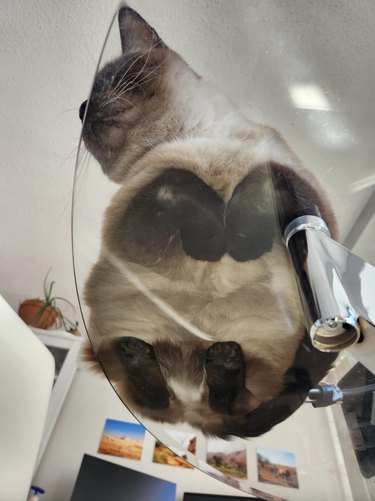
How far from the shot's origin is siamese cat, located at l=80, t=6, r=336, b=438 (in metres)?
0.34

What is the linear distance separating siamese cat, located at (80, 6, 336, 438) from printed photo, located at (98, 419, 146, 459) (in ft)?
4.37

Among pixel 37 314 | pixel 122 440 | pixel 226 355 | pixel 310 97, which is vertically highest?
pixel 37 314

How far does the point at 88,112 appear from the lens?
0.35 metres

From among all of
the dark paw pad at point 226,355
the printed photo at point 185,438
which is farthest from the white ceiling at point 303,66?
the printed photo at point 185,438

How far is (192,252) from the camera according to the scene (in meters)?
0.37

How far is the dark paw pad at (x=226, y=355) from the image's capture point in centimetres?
37

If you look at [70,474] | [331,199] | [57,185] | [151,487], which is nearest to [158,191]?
[331,199]

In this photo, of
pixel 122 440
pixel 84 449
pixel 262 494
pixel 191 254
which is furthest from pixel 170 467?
pixel 191 254

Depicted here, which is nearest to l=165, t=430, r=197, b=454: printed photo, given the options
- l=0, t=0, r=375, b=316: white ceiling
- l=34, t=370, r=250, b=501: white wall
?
l=0, t=0, r=375, b=316: white ceiling

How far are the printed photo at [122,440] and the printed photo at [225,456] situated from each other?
50.6 inches

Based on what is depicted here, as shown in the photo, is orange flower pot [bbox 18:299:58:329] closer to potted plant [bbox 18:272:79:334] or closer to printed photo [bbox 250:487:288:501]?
potted plant [bbox 18:272:79:334]

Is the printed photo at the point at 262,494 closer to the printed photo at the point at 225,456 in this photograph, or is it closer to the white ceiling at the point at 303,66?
the printed photo at the point at 225,456

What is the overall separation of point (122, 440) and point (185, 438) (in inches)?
53.4

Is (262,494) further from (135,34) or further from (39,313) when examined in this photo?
(39,313)
